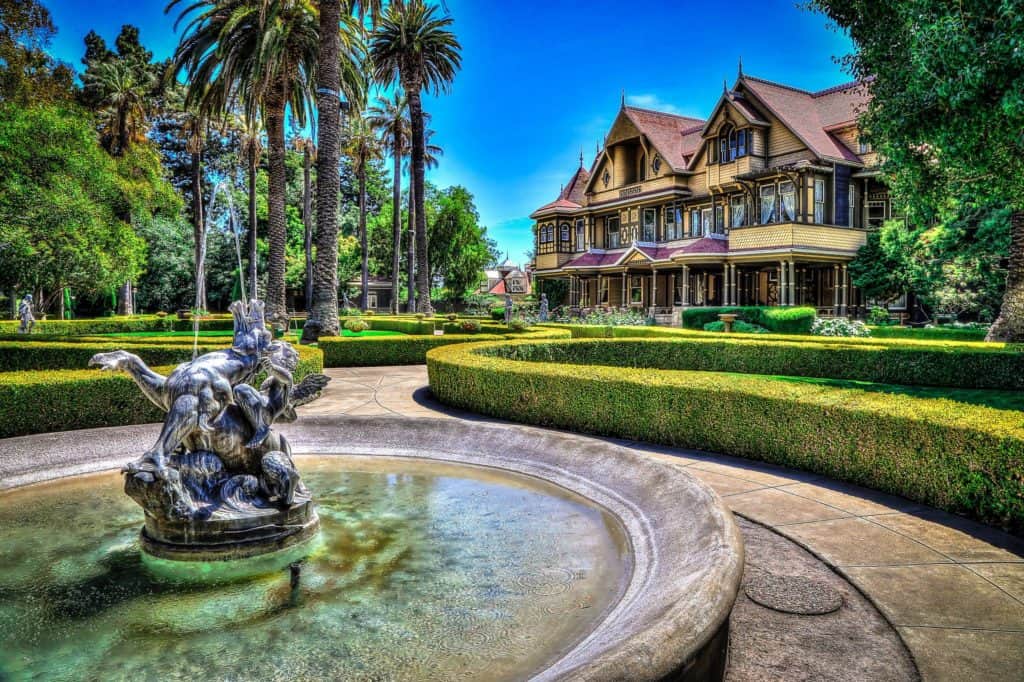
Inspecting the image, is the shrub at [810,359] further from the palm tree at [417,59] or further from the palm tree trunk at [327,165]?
the palm tree at [417,59]

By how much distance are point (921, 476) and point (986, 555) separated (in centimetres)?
143

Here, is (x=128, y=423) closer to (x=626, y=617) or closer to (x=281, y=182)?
(x=626, y=617)

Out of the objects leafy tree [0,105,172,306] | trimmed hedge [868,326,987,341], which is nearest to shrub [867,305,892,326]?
trimmed hedge [868,326,987,341]

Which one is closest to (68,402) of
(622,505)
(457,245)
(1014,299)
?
(622,505)

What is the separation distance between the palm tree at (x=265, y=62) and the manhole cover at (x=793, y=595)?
21885 mm

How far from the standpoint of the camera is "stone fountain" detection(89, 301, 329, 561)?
4230 mm

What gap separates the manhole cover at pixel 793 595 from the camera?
3.67 metres

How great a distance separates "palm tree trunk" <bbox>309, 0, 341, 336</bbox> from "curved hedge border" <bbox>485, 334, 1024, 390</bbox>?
9207 millimetres

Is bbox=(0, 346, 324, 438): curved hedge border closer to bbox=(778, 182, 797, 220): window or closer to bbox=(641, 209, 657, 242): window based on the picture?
bbox=(778, 182, 797, 220): window

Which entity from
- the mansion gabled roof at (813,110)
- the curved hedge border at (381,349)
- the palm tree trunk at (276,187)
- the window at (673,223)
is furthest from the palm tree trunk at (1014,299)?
the window at (673,223)

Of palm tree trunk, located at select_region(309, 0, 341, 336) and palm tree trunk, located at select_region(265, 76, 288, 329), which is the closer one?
palm tree trunk, located at select_region(309, 0, 341, 336)

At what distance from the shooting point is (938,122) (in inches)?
383

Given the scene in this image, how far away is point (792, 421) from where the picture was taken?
278 inches

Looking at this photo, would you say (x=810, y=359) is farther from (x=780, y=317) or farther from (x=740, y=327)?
(x=740, y=327)
